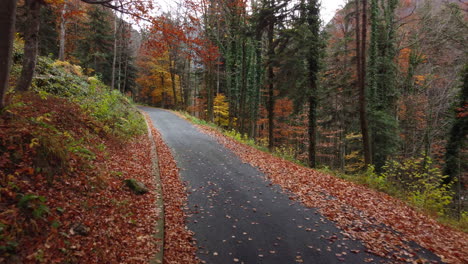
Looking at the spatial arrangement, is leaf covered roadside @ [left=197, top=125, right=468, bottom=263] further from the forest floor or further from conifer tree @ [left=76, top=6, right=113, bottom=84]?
conifer tree @ [left=76, top=6, right=113, bottom=84]

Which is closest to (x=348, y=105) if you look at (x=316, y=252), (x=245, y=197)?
(x=245, y=197)

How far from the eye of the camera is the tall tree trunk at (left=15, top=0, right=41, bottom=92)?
656cm

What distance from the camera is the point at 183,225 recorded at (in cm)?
552

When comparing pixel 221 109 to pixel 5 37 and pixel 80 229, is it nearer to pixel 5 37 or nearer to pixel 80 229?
pixel 5 37

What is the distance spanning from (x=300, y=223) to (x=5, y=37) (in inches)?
282

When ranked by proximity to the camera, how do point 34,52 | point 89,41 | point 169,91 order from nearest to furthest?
point 34,52 < point 89,41 < point 169,91

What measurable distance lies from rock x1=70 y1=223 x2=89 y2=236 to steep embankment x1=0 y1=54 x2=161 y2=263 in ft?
0.05

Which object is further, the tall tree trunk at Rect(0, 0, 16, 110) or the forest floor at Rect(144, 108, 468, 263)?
the forest floor at Rect(144, 108, 468, 263)

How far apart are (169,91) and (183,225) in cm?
3793

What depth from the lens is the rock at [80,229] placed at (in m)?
3.84

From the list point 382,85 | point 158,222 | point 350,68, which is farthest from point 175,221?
point 382,85

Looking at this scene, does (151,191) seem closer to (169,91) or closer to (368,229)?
(368,229)

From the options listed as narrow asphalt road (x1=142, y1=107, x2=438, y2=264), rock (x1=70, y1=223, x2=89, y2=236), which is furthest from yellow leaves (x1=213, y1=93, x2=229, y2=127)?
rock (x1=70, y1=223, x2=89, y2=236)

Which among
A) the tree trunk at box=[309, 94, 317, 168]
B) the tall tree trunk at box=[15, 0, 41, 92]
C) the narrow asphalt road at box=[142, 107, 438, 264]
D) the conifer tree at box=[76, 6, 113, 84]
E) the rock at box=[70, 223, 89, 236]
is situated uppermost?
the conifer tree at box=[76, 6, 113, 84]
